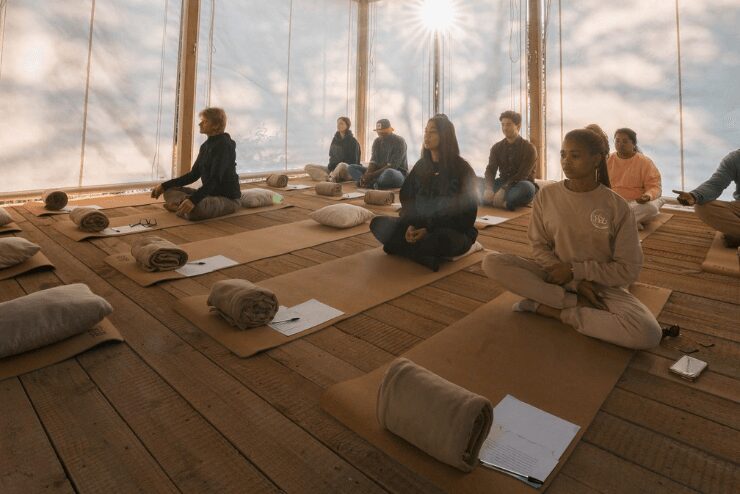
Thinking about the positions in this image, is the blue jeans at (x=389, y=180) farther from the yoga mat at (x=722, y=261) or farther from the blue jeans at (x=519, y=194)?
the yoga mat at (x=722, y=261)

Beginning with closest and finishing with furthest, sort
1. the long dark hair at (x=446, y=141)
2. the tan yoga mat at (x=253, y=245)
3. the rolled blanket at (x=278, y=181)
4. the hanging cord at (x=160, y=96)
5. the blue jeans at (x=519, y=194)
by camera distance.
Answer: the tan yoga mat at (x=253, y=245) < the long dark hair at (x=446, y=141) < the blue jeans at (x=519, y=194) < the hanging cord at (x=160, y=96) < the rolled blanket at (x=278, y=181)

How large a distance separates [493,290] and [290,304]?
103cm

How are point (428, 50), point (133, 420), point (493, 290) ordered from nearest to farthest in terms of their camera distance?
point (133, 420) → point (493, 290) → point (428, 50)

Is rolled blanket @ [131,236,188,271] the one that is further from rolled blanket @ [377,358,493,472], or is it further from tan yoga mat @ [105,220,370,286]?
rolled blanket @ [377,358,493,472]

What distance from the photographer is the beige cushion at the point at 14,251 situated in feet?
8.32

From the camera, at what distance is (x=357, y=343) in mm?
1843

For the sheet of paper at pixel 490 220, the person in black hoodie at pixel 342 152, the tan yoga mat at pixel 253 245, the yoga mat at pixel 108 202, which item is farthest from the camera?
the person in black hoodie at pixel 342 152

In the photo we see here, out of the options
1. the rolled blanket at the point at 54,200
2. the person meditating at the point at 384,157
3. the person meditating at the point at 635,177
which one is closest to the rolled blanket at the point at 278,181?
the person meditating at the point at 384,157

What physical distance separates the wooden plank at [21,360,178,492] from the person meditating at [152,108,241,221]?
2.50 m

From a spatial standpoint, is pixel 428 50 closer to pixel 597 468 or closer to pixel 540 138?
pixel 540 138

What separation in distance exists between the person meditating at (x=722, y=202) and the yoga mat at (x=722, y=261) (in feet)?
0.38

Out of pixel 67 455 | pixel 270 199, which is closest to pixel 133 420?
pixel 67 455

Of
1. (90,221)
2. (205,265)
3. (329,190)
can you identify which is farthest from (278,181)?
(205,265)

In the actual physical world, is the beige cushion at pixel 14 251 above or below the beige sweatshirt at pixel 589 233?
below
